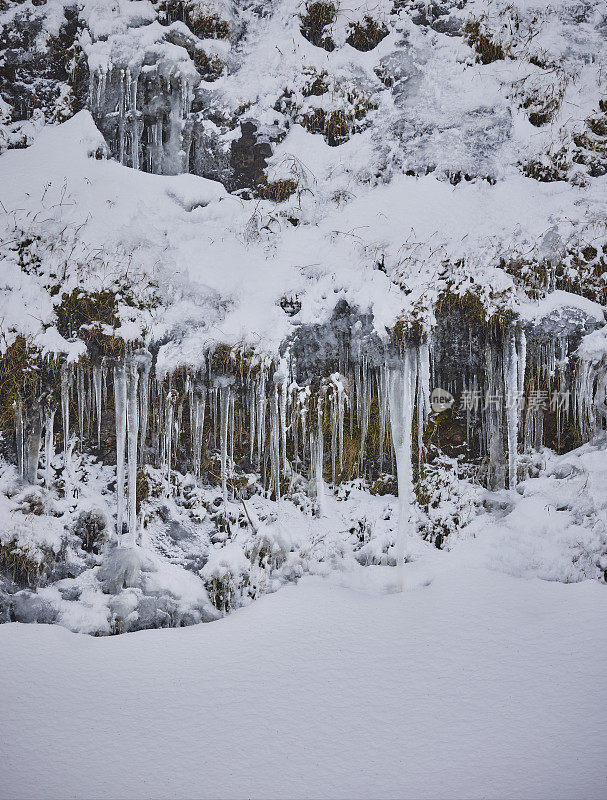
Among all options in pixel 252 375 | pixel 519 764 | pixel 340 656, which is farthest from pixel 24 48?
pixel 519 764

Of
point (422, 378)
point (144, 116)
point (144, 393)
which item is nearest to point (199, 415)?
point (144, 393)

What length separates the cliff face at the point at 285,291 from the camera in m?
6.03

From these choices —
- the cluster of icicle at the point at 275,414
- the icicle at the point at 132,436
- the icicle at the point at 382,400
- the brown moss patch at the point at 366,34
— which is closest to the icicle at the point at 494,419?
the cluster of icicle at the point at 275,414

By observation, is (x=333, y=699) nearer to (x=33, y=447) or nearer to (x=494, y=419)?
(x=494, y=419)

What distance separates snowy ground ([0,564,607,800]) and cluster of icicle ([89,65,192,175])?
652 cm

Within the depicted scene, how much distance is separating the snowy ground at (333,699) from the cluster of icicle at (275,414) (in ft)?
3.95

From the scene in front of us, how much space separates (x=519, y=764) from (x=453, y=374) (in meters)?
4.52

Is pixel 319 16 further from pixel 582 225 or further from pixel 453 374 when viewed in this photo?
pixel 453 374

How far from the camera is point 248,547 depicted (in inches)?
255

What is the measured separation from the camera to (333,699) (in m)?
4.15

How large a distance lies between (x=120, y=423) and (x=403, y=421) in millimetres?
3327

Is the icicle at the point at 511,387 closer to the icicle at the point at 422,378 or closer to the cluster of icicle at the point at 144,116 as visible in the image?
the icicle at the point at 422,378

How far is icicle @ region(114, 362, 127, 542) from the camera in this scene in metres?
5.84

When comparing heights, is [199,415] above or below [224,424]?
above
